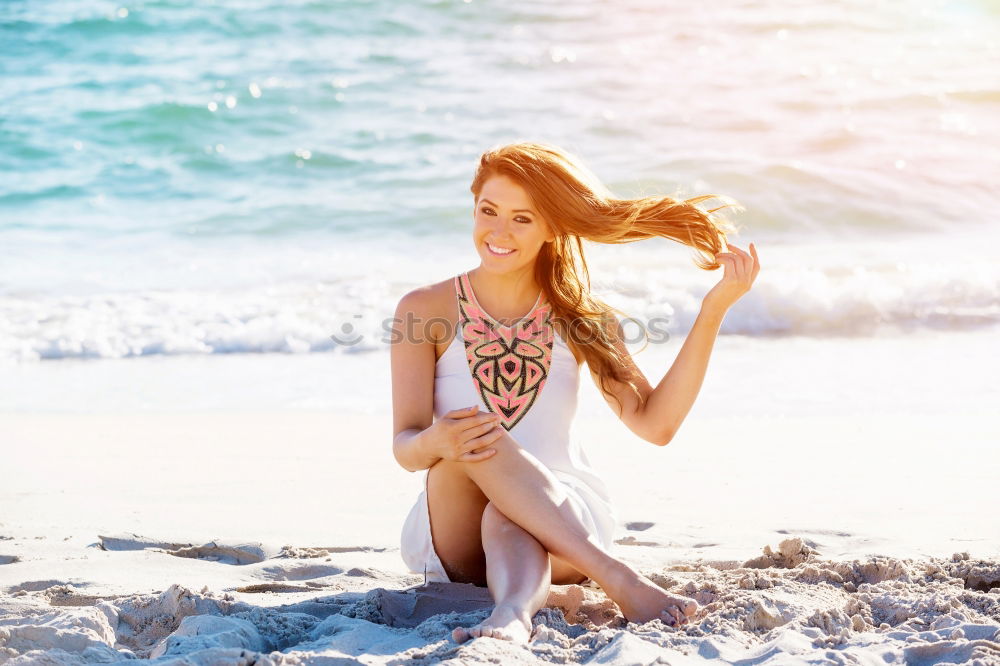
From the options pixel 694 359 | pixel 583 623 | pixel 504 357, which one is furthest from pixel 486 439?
pixel 694 359

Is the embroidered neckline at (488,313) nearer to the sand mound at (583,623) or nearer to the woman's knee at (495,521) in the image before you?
the woman's knee at (495,521)

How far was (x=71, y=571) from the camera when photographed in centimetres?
374

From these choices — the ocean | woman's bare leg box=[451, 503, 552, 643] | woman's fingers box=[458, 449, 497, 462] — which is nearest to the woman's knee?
woman's bare leg box=[451, 503, 552, 643]

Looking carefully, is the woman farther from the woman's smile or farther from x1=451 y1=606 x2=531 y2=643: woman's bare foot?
x1=451 y1=606 x2=531 y2=643: woman's bare foot

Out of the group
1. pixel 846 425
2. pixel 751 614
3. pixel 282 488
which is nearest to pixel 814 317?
pixel 846 425

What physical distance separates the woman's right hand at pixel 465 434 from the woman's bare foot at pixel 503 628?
17.2 inches

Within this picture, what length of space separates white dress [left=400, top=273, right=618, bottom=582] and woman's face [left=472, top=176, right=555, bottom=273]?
0.17m

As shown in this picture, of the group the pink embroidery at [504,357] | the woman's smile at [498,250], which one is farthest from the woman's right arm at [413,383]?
the woman's smile at [498,250]

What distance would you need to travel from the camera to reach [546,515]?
317cm

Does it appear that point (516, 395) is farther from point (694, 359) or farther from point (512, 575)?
point (512, 575)

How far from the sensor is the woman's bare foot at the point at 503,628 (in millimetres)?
2814

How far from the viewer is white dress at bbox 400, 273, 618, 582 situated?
3498 mm

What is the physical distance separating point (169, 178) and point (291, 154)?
4.44 ft

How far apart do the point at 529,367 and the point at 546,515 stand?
59 centimetres
